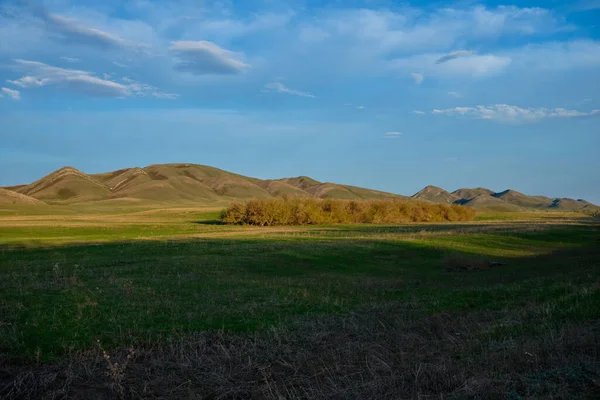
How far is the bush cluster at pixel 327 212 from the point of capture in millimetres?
85062

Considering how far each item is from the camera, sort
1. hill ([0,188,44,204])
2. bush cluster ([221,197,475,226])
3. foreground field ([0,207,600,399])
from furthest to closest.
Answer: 1. hill ([0,188,44,204])
2. bush cluster ([221,197,475,226])
3. foreground field ([0,207,600,399])

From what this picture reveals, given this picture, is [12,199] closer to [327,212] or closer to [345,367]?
[327,212]

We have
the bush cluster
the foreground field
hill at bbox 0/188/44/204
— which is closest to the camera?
the foreground field

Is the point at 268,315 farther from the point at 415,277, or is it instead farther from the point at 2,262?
the point at 2,262

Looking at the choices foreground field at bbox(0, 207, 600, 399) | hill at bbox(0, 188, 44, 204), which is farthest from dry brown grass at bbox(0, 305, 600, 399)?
hill at bbox(0, 188, 44, 204)

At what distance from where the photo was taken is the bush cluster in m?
85.1

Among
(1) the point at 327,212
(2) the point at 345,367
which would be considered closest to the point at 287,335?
(2) the point at 345,367

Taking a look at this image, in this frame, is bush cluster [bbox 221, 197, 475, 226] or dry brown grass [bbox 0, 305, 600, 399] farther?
bush cluster [bbox 221, 197, 475, 226]

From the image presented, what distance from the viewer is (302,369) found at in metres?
10.2

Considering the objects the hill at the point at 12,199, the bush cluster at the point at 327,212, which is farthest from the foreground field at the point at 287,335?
the hill at the point at 12,199

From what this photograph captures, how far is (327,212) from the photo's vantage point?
302 ft

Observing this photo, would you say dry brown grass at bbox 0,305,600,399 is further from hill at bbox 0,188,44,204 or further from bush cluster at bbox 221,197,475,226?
hill at bbox 0,188,44,204

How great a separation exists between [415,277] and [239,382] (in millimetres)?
19025

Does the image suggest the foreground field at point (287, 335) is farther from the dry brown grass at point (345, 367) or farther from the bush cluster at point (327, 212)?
the bush cluster at point (327, 212)
